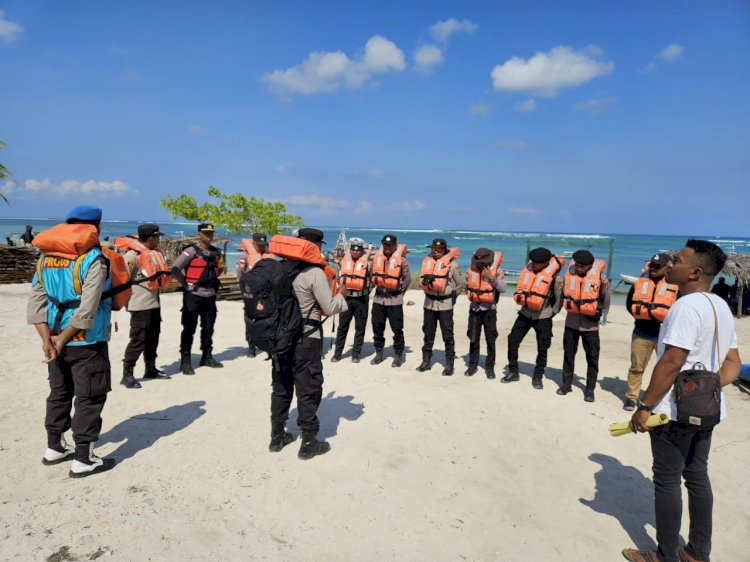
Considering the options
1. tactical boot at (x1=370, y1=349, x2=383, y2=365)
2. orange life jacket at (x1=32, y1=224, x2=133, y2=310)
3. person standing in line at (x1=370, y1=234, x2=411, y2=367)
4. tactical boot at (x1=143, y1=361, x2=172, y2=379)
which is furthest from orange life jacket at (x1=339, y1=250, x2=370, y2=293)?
orange life jacket at (x1=32, y1=224, x2=133, y2=310)

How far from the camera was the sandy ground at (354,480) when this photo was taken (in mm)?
3164

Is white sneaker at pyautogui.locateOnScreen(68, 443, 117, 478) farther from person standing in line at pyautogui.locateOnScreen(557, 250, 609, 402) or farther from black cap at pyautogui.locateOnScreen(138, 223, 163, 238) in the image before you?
person standing in line at pyautogui.locateOnScreen(557, 250, 609, 402)

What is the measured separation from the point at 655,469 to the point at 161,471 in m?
4.06

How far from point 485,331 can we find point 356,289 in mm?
2376

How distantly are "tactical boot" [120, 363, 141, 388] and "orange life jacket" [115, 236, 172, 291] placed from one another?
3.86 ft

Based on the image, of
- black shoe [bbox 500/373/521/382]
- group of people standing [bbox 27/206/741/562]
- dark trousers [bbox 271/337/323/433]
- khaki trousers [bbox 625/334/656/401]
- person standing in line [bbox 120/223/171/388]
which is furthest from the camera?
black shoe [bbox 500/373/521/382]

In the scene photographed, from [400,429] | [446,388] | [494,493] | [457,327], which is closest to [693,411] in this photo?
[494,493]

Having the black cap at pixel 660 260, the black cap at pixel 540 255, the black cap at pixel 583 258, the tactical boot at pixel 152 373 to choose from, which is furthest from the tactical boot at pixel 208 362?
the black cap at pixel 660 260

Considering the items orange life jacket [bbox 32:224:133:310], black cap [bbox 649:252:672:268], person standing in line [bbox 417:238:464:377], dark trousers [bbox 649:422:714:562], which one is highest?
black cap [bbox 649:252:672:268]

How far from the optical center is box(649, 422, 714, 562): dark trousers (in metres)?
2.80

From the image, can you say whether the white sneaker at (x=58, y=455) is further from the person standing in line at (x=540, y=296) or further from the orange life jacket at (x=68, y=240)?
the person standing in line at (x=540, y=296)

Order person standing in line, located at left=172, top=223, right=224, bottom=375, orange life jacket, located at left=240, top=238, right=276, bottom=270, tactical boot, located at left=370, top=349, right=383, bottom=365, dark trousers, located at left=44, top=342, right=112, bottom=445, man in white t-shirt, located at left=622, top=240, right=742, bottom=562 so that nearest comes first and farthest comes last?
1. man in white t-shirt, located at left=622, top=240, right=742, bottom=562
2. dark trousers, located at left=44, top=342, right=112, bottom=445
3. person standing in line, located at left=172, top=223, right=224, bottom=375
4. tactical boot, located at left=370, top=349, right=383, bottom=365
5. orange life jacket, located at left=240, top=238, right=276, bottom=270

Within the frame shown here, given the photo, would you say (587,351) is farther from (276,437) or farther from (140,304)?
(140,304)

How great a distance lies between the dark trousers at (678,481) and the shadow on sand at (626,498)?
488 millimetres
